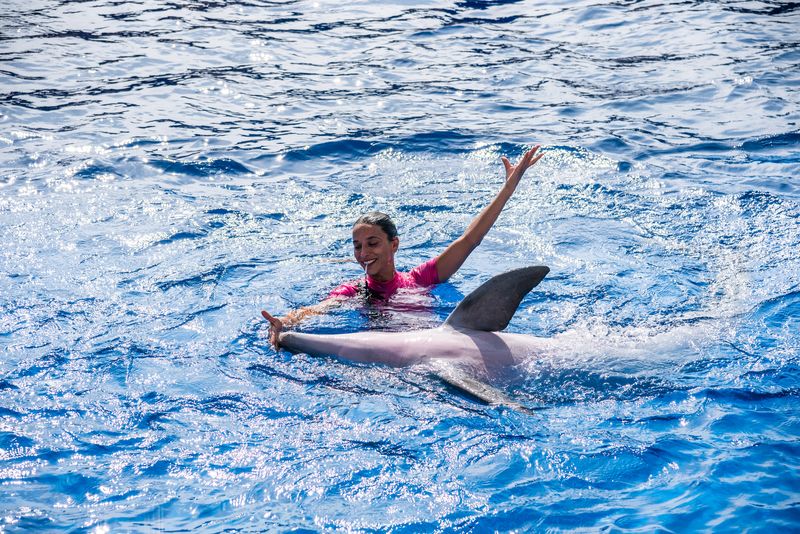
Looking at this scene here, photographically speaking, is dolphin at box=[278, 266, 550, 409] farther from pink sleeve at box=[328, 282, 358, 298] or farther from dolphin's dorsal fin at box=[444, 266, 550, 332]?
pink sleeve at box=[328, 282, 358, 298]

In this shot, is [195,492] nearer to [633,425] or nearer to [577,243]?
[633,425]

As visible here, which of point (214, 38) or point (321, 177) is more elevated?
point (214, 38)

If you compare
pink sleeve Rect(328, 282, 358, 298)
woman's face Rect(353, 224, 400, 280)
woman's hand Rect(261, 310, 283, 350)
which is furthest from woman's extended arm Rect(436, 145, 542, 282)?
woman's hand Rect(261, 310, 283, 350)

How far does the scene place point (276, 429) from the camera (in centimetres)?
534

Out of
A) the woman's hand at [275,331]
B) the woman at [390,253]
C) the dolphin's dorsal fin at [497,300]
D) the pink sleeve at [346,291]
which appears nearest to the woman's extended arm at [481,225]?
the woman at [390,253]

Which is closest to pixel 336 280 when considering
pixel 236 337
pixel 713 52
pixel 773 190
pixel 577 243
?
pixel 236 337

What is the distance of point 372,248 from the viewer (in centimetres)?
703

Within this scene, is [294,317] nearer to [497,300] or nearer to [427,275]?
[427,275]

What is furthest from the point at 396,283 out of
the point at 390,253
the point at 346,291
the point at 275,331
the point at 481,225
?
the point at 275,331

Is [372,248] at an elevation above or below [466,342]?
above

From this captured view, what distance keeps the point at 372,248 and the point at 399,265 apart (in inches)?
51.6

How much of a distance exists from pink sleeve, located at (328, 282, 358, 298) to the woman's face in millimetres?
236

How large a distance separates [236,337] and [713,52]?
1106cm

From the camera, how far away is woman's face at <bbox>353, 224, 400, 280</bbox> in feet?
23.0
